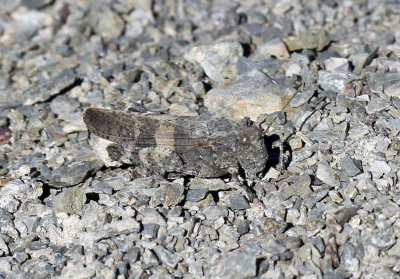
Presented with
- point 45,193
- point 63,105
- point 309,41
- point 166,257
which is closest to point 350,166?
point 166,257

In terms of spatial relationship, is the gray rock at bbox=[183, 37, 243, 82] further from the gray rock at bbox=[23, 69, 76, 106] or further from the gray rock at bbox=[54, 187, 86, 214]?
the gray rock at bbox=[54, 187, 86, 214]

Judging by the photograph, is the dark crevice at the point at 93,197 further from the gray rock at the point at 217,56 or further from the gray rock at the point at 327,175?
the gray rock at the point at 217,56

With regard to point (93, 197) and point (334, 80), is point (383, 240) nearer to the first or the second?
point (334, 80)

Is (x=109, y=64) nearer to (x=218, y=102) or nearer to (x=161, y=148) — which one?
(x=218, y=102)

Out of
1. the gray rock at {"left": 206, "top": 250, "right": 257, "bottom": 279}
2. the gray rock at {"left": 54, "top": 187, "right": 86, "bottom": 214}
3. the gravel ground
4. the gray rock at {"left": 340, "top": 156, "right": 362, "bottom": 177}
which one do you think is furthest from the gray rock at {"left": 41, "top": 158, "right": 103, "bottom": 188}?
the gray rock at {"left": 340, "top": 156, "right": 362, "bottom": 177}

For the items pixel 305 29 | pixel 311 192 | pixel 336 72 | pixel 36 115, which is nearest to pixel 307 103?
pixel 336 72
